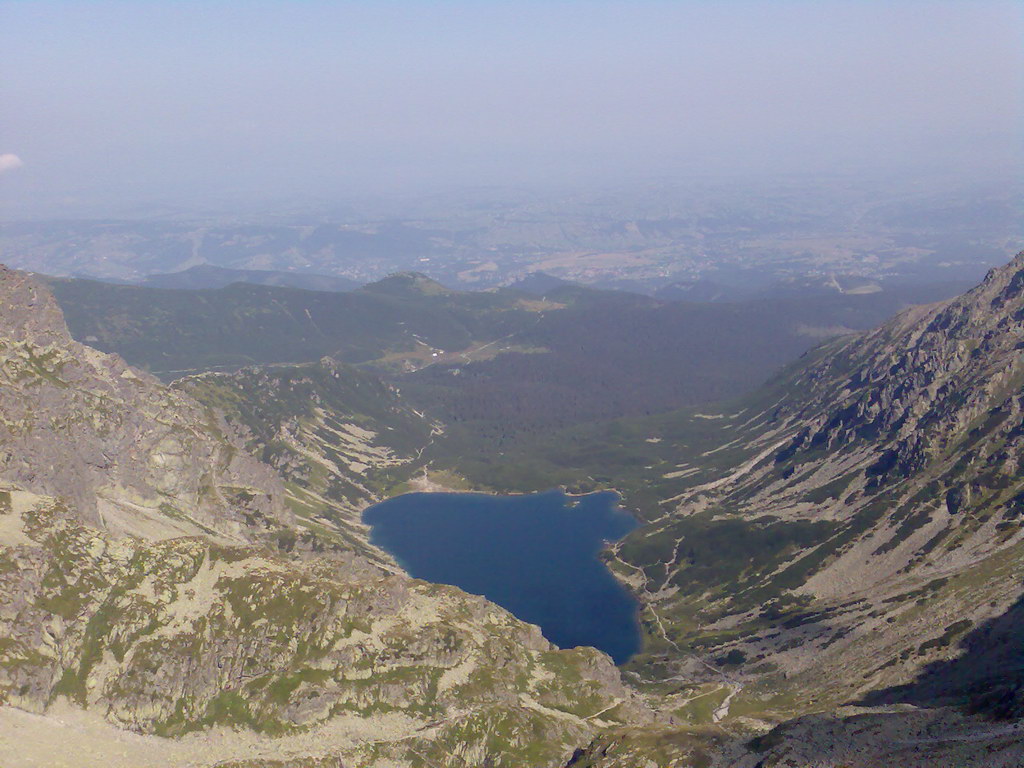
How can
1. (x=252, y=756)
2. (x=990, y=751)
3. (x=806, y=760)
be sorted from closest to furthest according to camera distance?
(x=990, y=751)
(x=806, y=760)
(x=252, y=756)

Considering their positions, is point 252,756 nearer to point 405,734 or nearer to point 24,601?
point 405,734

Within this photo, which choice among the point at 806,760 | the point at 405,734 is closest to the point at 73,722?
the point at 405,734

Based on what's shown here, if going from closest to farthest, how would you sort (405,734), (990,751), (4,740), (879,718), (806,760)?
(990,751)
(806,760)
(879,718)
(4,740)
(405,734)

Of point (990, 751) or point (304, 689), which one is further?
point (304, 689)

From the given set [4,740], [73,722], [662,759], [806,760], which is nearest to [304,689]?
[73,722]

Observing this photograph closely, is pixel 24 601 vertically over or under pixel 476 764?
over

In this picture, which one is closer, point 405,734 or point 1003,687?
point 1003,687

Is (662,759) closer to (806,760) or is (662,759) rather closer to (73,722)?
(806,760)

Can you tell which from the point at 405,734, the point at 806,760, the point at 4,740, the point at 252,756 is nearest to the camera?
the point at 806,760

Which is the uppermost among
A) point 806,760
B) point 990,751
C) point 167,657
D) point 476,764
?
point 990,751
